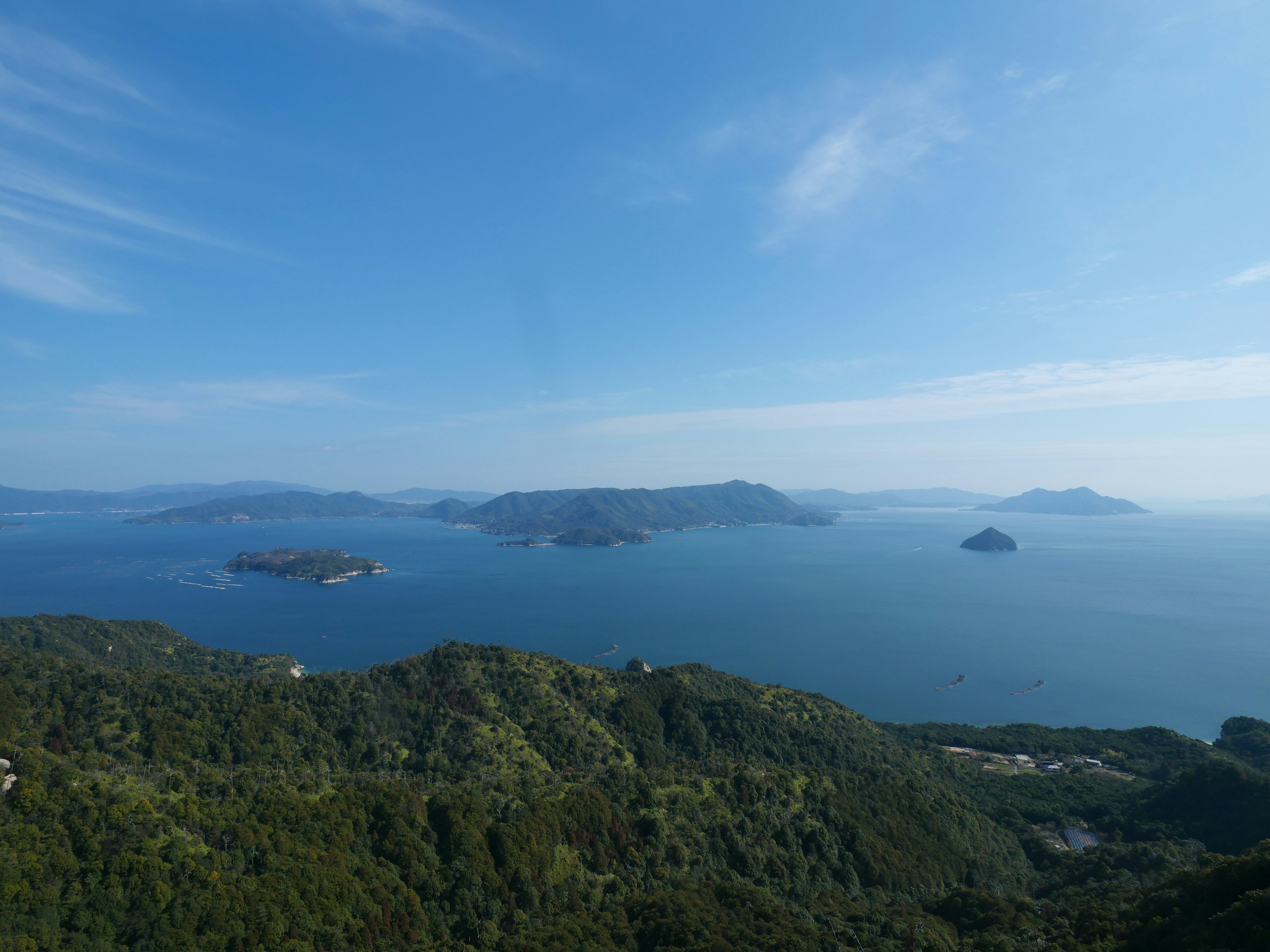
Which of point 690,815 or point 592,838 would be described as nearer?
point 592,838

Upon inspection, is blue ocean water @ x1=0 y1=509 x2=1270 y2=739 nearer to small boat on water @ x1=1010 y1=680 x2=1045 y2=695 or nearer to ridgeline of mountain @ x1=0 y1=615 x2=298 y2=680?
small boat on water @ x1=1010 y1=680 x2=1045 y2=695

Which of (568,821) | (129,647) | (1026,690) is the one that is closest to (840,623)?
(1026,690)

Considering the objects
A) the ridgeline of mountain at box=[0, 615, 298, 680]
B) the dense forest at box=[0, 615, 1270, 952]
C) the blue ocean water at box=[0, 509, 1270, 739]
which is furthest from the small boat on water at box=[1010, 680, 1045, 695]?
the ridgeline of mountain at box=[0, 615, 298, 680]

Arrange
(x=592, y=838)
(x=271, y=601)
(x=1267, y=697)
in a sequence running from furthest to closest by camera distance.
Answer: (x=271, y=601) → (x=1267, y=697) → (x=592, y=838)

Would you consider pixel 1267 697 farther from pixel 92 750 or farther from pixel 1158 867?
pixel 92 750

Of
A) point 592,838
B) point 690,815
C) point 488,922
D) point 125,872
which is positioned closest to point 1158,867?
point 690,815

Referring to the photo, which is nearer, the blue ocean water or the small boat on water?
the blue ocean water

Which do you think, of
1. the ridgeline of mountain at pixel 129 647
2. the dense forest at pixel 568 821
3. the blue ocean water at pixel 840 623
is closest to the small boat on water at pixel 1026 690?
the blue ocean water at pixel 840 623
